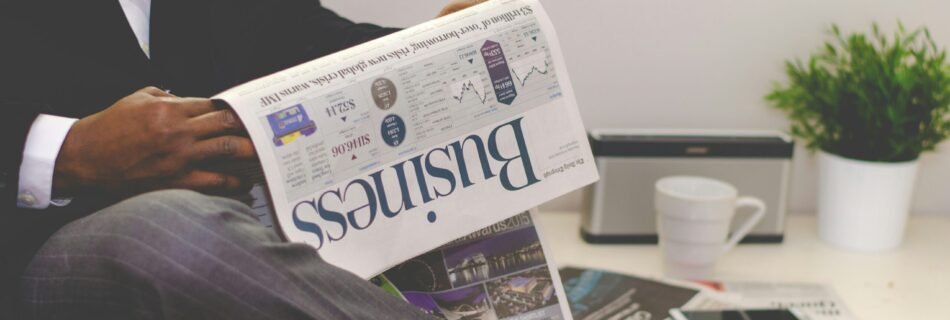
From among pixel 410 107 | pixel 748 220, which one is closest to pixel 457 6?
pixel 410 107

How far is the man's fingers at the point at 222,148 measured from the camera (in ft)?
2.12

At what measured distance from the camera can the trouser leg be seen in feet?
1.83

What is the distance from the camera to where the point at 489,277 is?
0.81 metres

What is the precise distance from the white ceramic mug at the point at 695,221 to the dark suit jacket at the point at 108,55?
397 millimetres

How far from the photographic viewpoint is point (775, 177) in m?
1.13

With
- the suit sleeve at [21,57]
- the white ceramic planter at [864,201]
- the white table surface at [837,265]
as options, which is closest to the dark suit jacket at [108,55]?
the suit sleeve at [21,57]

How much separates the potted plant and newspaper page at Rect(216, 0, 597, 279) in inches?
18.0

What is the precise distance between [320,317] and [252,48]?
40 cm

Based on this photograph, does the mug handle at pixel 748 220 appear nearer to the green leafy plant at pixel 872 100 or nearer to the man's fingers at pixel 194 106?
the green leafy plant at pixel 872 100

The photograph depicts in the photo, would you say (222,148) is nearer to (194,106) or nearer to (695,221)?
(194,106)

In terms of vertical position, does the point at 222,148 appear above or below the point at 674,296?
above

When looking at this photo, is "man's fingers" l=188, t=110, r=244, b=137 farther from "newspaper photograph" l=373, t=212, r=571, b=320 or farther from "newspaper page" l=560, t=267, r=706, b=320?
"newspaper page" l=560, t=267, r=706, b=320

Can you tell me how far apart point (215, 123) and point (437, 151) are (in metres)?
0.18

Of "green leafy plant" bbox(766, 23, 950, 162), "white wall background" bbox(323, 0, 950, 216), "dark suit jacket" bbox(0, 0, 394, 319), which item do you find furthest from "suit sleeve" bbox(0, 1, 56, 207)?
"green leafy plant" bbox(766, 23, 950, 162)
